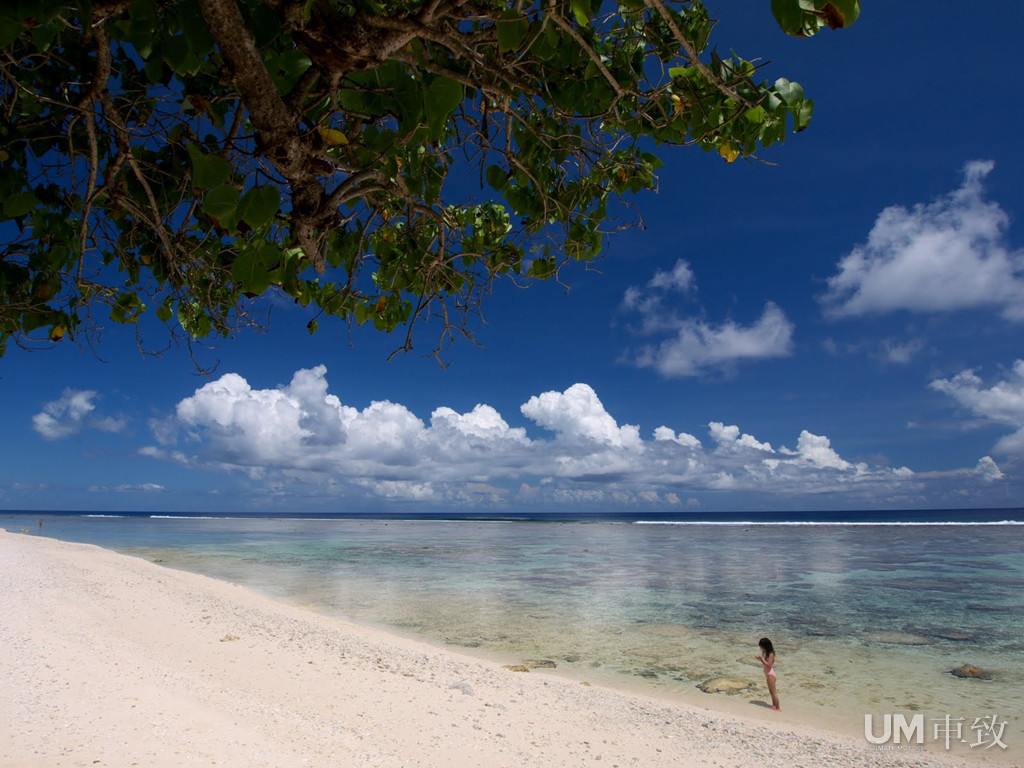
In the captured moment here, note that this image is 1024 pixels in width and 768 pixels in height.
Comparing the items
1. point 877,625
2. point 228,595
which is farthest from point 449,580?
point 877,625

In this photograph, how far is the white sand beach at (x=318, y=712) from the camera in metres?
3.99

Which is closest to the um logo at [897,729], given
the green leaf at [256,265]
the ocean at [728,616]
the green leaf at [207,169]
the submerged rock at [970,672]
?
the ocean at [728,616]

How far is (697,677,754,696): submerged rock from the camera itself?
22.6ft

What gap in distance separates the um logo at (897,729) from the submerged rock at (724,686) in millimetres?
1283

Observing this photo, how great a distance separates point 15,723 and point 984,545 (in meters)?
34.5

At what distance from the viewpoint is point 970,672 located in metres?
7.59

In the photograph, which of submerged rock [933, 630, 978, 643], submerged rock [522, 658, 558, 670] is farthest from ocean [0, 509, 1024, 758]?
submerged rock [522, 658, 558, 670]

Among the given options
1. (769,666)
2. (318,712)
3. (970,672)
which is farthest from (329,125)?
(970,672)

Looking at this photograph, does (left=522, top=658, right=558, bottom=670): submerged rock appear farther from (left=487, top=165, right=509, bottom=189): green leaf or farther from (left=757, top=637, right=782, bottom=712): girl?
(left=487, top=165, right=509, bottom=189): green leaf

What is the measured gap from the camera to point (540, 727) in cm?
515

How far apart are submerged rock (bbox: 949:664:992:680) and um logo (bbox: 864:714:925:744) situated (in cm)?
203

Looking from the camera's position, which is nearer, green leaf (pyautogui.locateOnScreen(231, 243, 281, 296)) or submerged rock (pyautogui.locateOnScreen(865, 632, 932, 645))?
green leaf (pyautogui.locateOnScreen(231, 243, 281, 296))

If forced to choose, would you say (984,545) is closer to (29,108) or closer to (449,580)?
(449,580)

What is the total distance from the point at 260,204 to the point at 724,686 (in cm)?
748
